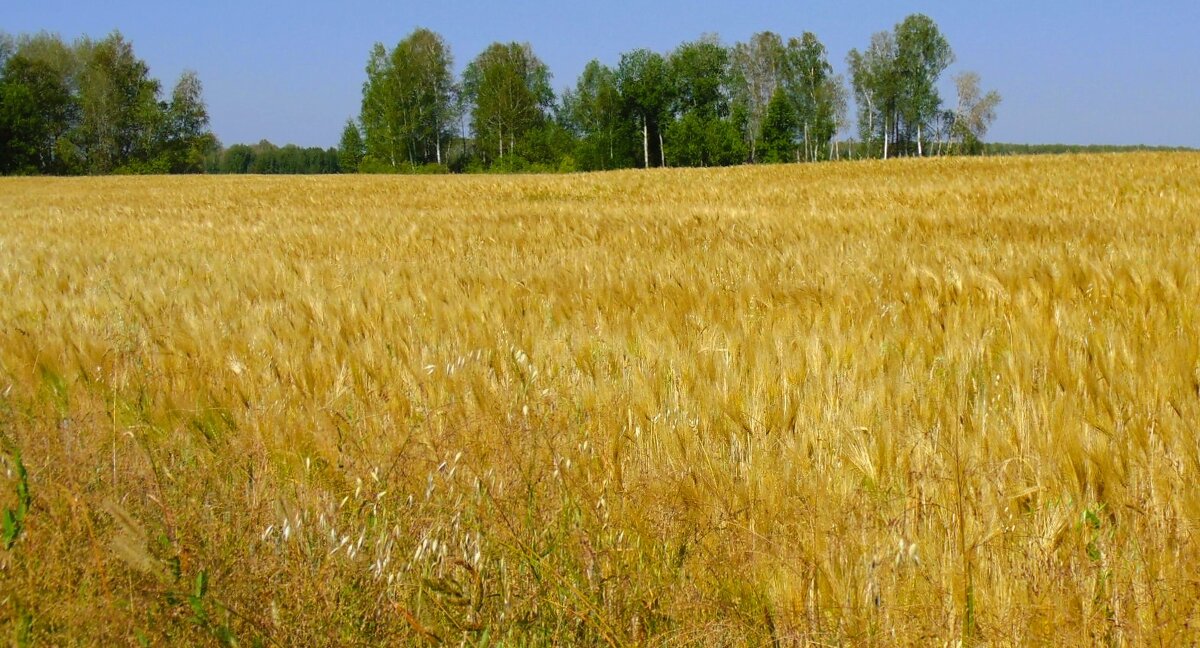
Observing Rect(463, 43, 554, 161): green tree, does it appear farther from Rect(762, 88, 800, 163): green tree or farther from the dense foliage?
the dense foliage

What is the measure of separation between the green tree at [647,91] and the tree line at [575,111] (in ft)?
0.43

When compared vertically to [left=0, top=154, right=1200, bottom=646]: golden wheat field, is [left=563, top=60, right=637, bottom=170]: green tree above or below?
above

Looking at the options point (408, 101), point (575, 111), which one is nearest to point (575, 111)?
point (575, 111)

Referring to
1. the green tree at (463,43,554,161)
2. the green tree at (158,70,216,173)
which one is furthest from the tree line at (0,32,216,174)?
the green tree at (463,43,554,161)

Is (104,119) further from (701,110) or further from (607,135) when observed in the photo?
(701,110)

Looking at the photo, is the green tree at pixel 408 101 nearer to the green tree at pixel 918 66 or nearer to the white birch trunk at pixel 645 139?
the white birch trunk at pixel 645 139

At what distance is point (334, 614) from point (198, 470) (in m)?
0.77

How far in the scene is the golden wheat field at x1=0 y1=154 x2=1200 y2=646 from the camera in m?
1.29

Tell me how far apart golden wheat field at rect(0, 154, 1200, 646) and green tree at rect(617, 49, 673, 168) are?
71082mm

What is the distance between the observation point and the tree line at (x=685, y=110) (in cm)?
7062

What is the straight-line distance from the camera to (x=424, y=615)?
135 centimetres

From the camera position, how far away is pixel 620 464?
6.10 feet

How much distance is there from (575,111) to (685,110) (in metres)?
11.5

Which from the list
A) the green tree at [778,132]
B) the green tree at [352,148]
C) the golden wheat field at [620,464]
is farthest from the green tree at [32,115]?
the golden wheat field at [620,464]
